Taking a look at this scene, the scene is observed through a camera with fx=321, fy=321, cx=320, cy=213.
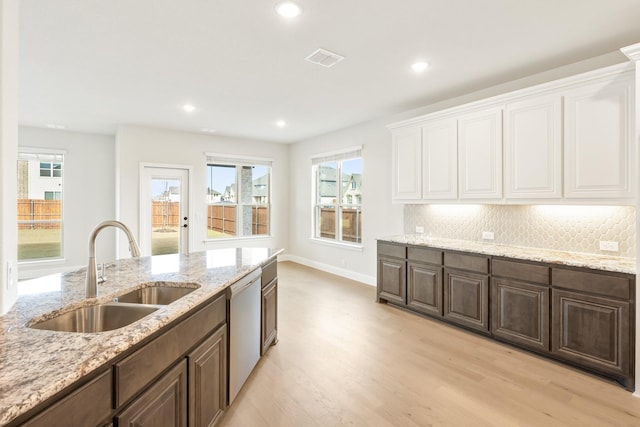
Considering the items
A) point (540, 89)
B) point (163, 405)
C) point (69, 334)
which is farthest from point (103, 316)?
point (540, 89)

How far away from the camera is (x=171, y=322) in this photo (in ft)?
4.83

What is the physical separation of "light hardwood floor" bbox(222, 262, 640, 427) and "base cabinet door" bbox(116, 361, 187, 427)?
2.26ft

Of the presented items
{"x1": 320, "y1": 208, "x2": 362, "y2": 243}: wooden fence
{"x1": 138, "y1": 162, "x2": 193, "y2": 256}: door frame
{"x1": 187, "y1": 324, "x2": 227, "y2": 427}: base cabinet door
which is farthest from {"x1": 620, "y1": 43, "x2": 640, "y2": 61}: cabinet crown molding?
{"x1": 138, "y1": 162, "x2": 193, "y2": 256}: door frame

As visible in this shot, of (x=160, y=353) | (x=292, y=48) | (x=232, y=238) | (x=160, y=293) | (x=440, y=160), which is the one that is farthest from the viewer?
(x=232, y=238)

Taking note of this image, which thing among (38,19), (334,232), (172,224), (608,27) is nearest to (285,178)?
(334,232)

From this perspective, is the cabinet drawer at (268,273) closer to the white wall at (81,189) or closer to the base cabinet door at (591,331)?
the base cabinet door at (591,331)

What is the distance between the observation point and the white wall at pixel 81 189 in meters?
6.20

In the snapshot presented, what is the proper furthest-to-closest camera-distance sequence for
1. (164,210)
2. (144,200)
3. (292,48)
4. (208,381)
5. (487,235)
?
(164,210) → (144,200) → (487,235) → (292,48) → (208,381)

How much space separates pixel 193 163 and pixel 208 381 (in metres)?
5.41

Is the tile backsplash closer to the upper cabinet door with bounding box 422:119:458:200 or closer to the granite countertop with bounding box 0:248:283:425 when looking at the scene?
the upper cabinet door with bounding box 422:119:458:200

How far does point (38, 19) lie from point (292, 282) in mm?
4525

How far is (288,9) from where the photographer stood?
7.67 feet

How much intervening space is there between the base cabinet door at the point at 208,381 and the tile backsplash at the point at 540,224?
10.8 ft

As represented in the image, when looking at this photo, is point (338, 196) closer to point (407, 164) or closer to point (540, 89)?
point (407, 164)
